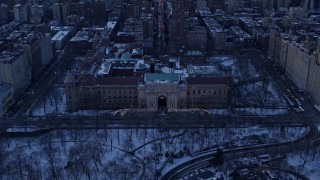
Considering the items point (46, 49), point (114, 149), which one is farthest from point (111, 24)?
point (114, 149)

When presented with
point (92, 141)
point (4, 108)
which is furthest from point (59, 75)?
point (92, 141)

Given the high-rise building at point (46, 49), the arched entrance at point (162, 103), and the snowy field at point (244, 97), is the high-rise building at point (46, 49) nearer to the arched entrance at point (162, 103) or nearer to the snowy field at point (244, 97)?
the snowy field at point (244, 97)

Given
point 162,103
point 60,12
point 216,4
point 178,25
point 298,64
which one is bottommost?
point 162,103

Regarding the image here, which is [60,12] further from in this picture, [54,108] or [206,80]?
[206,80]

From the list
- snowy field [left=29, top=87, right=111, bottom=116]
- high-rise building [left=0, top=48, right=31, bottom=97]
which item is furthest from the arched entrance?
high-rise building [left=0, top=48, right=31, bottom=97]

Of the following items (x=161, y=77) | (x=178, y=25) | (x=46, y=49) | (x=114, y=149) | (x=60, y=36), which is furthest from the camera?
(x=60, y=36)

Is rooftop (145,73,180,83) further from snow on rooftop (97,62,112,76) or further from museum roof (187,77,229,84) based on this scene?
snow on rooftop (97,62,112,76)
